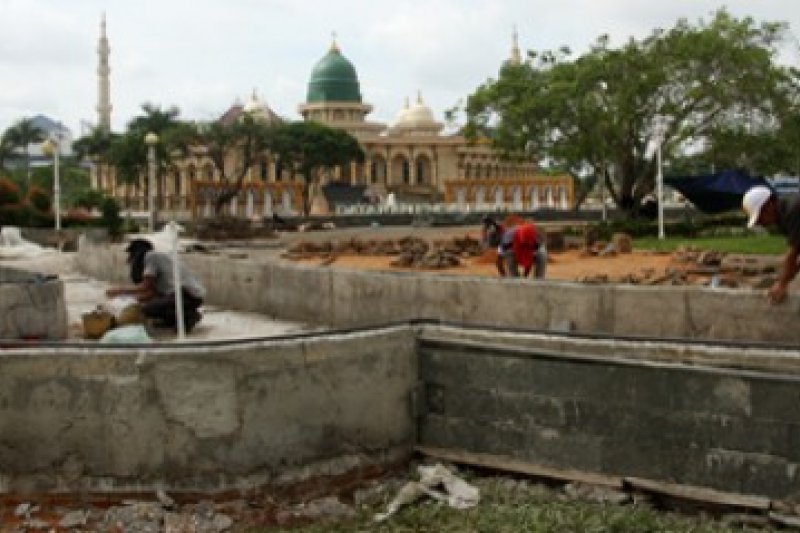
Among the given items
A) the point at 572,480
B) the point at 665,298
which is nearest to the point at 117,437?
the point at 572,480

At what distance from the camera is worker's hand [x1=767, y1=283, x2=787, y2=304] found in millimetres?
7934

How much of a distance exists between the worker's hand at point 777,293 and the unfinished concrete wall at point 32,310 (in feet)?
25.9

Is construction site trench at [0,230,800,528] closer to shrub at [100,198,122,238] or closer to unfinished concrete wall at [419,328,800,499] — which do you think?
unfinished concrete wall at [419,328,800,499]

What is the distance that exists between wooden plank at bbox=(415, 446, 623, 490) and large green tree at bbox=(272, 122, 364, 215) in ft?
190

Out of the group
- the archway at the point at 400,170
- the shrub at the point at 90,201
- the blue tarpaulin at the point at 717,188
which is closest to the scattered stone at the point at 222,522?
the blue tarpaulin at the point at 717,188

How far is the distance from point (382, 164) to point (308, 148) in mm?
26778

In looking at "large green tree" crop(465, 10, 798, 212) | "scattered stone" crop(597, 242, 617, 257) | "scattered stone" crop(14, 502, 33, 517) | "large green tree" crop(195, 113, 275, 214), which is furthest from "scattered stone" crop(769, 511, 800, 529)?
"large green tree" crop(195, 113, 275, 214)

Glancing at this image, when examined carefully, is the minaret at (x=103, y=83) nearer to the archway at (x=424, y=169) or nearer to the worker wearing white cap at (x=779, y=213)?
the archway at (x=424, y=169)

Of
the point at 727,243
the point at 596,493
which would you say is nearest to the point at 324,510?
the point at 596,493

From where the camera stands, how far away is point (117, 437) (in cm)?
650

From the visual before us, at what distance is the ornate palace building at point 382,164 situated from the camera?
253 ft

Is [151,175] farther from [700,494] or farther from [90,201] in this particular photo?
[700,494]

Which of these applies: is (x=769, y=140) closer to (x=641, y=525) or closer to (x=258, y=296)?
(x=258, y=296)

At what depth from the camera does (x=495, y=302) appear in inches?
435
